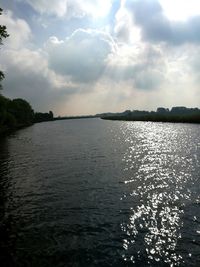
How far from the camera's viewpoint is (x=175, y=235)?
63.7 ft

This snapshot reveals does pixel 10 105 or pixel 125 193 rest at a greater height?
pixel 10 105

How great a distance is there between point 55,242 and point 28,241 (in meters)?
1.76

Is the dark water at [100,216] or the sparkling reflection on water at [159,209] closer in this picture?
the dark water at [100,216]

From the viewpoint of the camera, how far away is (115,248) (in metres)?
17.8

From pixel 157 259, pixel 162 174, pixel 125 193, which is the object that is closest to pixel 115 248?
pixel 157 259

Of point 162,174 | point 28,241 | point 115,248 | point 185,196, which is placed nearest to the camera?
point 115,248

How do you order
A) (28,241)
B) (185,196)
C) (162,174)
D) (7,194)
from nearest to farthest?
(28,241) < (185,196) < (7,194) < (162,174)

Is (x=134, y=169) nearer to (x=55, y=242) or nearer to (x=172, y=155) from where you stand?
(x=172, y=155)

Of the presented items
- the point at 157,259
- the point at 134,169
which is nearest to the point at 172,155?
the point at 134,169

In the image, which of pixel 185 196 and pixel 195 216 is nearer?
pixel 195 216

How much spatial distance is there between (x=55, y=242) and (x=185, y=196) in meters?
13.9

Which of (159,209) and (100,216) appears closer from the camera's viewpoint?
(100,216)

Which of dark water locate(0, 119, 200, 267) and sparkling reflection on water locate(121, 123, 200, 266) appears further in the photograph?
sparkling reflection on water locate(121, 123, 200, 266)

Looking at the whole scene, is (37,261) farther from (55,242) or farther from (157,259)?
(157,259)
